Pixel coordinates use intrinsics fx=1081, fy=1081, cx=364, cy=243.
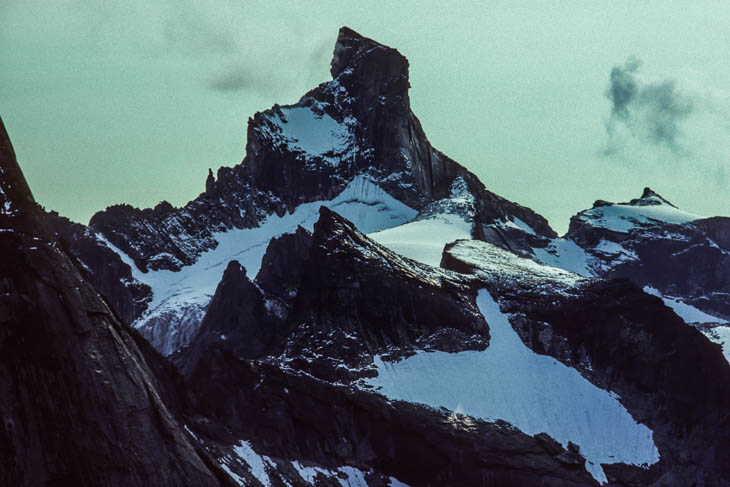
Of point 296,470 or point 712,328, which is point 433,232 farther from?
point 296,470

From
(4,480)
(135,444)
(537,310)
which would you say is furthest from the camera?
(537,310)

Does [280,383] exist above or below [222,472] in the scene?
above

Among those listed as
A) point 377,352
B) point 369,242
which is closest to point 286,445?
point 377,352

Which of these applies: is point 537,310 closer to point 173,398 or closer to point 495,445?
point 495,445

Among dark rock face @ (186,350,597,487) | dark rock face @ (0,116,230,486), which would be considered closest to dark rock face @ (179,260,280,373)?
dark rock face @ (186,350,597,487)

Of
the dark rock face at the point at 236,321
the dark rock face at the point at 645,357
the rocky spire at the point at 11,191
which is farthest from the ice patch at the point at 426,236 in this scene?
the rocky spire at the point at 11,191

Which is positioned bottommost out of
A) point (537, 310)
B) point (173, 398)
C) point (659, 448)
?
point (659, 448)

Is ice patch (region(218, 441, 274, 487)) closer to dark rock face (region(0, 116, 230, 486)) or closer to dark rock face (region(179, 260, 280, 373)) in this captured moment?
dark rock face (region(0, 116, 230, 486))

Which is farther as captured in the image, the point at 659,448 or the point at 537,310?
the point at 537,310
